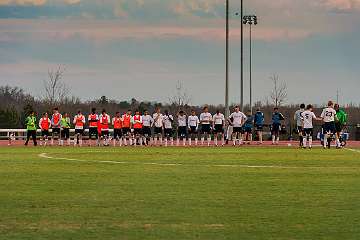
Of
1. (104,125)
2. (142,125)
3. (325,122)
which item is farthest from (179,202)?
(142,125)

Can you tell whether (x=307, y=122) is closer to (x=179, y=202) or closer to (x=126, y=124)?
(x=126, y=124)

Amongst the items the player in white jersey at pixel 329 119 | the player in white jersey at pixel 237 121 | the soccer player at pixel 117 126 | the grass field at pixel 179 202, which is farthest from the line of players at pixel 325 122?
the grass field at pixel 179 202

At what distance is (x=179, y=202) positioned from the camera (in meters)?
16.5

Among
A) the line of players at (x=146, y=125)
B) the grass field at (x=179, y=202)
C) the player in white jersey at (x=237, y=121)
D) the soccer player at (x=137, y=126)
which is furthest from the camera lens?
the soccer player at (x=137, y=126)

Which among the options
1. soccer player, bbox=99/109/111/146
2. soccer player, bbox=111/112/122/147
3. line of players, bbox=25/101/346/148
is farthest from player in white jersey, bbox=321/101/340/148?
soccer player, bbox=99/109/111/146

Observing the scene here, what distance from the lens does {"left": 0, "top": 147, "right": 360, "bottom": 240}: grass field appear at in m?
12.8

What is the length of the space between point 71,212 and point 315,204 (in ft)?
14.3

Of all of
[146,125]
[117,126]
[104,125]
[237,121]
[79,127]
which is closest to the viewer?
[237,121]

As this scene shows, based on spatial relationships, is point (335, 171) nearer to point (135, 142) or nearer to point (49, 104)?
point (135, 142)

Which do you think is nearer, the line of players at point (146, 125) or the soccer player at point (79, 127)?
the line of players at point (146, 125)

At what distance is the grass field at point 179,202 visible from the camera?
12805 mm

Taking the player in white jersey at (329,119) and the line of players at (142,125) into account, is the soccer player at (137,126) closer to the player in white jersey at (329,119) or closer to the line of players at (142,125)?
the line of players at (142,125)

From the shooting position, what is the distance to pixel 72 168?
27.0m

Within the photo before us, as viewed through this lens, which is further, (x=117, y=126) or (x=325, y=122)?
(x=117, y=126)
